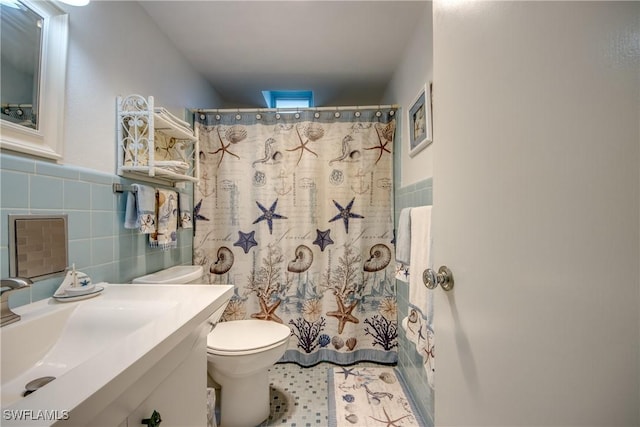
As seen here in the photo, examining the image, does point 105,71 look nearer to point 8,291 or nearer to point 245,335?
point 8,291

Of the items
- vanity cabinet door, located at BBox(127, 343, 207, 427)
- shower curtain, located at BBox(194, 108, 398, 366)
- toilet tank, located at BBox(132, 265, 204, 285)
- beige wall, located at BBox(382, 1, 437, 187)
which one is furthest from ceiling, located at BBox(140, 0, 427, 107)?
vanity cabinet door, located at BBox(127, 343, 207, 427)

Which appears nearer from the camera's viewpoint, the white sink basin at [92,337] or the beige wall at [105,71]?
the white sink basin at [92,337]

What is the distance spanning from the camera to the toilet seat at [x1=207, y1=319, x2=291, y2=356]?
126cm

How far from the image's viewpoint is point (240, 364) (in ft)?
4.12

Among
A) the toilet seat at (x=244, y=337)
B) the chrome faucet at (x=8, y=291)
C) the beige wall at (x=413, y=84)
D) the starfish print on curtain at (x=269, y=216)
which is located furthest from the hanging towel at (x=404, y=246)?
the chrome faucet at (x=8, y=291)

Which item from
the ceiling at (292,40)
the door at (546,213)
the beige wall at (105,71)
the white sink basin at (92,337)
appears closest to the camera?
the door at (546,213)

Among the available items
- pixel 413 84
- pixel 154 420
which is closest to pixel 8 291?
pixel 154 420

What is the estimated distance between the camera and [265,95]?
96.0 inches

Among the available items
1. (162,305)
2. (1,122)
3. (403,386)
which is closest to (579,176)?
(162,305)

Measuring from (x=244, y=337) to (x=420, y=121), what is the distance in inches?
58.6

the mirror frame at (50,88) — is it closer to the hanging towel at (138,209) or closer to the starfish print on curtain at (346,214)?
the hanging towel at (138,209)

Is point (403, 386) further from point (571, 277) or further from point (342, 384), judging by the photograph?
point (571, 277)

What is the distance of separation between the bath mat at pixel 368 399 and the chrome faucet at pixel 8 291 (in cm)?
135

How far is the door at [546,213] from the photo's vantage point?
0.97 ft
